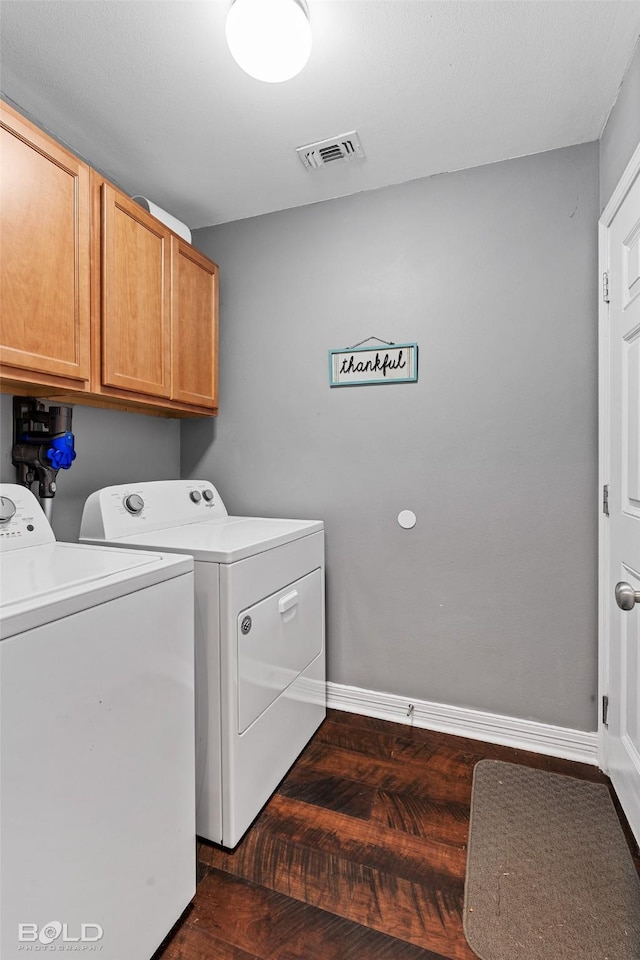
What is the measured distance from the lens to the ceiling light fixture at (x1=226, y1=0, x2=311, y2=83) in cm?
118

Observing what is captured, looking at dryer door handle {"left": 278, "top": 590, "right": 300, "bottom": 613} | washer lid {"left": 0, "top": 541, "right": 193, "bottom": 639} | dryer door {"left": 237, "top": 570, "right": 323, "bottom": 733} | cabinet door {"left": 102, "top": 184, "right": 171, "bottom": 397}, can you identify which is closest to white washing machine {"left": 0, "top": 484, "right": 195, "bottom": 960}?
washer lid {"left": 0, "top": 541, "right": 193, "bottom": 639}

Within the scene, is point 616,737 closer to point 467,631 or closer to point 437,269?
point 467,631

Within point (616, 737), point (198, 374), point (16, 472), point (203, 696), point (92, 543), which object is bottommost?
point (616, 737)

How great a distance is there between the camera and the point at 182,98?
1560mm

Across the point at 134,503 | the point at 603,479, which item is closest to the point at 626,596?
the point at 603,479

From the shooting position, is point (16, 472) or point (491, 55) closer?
point (491, 55)

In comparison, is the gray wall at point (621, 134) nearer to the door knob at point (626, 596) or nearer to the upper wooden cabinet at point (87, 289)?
the door knob at point (626, 596)

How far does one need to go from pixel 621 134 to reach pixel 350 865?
237cm

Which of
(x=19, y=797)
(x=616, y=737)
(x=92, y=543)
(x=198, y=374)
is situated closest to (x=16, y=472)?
(x=92, y=543)

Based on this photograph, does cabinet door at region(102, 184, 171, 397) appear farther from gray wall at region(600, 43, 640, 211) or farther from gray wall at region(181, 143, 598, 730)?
gray wall at region(600, 43, 640, 211)

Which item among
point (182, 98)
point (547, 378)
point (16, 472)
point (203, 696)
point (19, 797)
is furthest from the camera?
point (547, 378)

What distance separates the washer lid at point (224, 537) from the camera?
55.0 inches

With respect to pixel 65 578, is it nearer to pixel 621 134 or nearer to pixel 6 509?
pixel 6 509

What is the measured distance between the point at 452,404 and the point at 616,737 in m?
1.34
